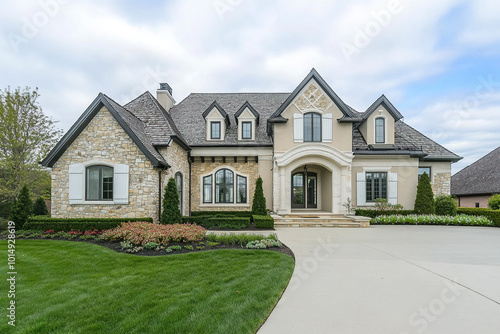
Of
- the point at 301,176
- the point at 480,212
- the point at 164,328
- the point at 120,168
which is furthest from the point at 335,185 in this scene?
the point at 164,328

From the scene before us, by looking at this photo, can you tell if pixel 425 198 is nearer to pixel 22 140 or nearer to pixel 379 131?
pixel 379 131

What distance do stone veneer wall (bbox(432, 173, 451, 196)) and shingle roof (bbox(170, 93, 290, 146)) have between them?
36.5ft

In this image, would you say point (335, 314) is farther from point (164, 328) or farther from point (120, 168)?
point (120, 168)

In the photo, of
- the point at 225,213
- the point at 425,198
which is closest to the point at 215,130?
the point at 225,213

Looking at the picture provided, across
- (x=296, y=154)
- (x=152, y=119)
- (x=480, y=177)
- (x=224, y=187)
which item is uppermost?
(x=152, y=119)

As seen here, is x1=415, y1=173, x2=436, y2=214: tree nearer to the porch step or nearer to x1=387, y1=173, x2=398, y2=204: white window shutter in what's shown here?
x1=387, y1=173, x2=398, y2=204: white window shutter

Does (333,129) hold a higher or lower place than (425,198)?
higher

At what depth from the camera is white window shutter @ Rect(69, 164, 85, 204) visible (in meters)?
11.0

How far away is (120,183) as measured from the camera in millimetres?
10930

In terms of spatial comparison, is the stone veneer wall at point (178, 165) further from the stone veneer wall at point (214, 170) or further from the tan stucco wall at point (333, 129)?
the tan stucco wall at point (333, 129)

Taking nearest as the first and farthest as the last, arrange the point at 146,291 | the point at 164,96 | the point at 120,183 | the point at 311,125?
1. the point at 146,291
2. the point at 120,183
3. the point at 311,125
4. the point at 164,96

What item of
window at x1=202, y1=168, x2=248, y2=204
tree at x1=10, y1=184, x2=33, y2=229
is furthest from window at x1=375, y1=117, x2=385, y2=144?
tree at x1=10, y1=184, x2=33, y2=229

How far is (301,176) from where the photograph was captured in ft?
58.1

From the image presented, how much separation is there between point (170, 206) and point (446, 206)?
1530cm
